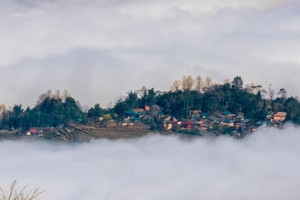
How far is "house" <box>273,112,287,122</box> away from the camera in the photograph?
186 meters

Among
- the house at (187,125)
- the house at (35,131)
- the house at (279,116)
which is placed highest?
the house at (279,116)

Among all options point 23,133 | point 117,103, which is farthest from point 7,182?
point 117,103

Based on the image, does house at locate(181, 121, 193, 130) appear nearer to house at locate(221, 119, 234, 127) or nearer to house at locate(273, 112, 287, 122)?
house at locate(221, 119, 234, 127)

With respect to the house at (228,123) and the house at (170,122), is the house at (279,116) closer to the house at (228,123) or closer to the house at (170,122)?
the house at (228,123)

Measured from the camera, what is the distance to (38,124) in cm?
18412

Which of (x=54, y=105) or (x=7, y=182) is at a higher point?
(x=54, y=105)

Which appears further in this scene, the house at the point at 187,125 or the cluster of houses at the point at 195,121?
the house at the point at 187,125

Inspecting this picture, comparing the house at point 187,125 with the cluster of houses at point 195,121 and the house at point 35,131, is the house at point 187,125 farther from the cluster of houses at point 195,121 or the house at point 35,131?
the house at point 35,131

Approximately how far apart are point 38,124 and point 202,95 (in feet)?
88.8

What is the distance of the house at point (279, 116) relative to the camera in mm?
185500

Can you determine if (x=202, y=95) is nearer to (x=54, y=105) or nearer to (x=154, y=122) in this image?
(x=154, y=122)

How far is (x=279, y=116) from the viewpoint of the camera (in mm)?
185500

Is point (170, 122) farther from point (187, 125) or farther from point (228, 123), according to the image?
point (228, 123)

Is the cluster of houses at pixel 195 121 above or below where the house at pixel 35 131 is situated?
above
